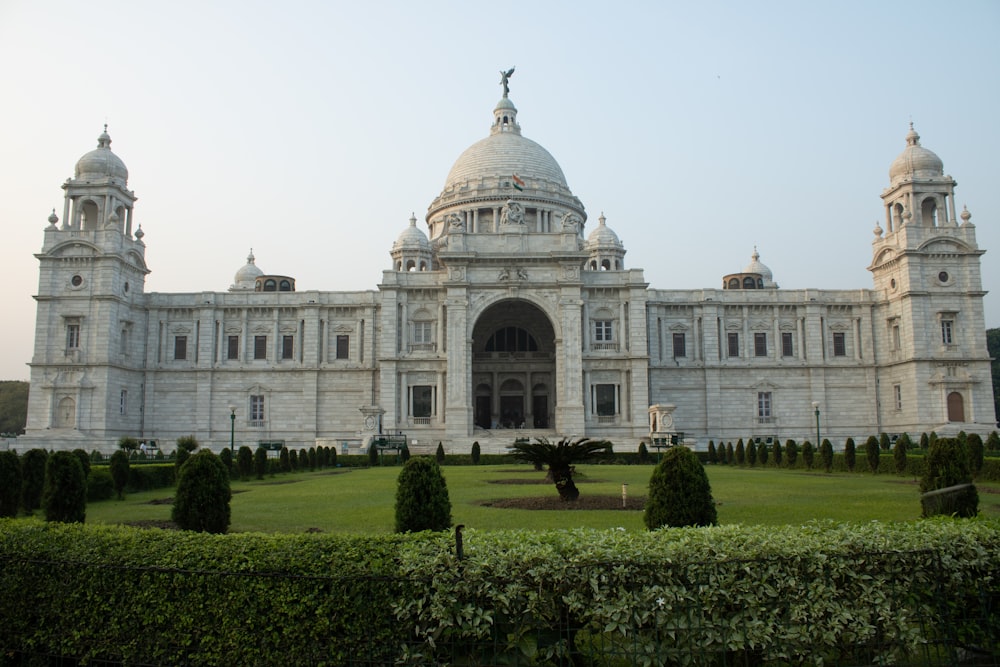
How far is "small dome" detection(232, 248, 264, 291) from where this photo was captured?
70675 millimetres

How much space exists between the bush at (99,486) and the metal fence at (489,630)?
15264 mm

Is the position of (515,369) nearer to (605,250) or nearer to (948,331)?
(605,250)

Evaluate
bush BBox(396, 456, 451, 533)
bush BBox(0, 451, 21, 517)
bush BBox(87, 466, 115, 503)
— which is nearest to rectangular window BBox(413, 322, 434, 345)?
bush BBox(87, 466, 115, 503)

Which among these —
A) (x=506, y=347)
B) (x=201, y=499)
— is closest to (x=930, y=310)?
(x=506, y=347)

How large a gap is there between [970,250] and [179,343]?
54917 millimetres

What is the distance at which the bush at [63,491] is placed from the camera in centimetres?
1420

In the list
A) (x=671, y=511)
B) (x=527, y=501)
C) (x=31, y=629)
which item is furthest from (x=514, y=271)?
(x=31, y=629)

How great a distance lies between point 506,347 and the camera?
59562 millimetres

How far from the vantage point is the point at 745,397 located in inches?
2240

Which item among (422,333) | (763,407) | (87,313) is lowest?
(763,407)

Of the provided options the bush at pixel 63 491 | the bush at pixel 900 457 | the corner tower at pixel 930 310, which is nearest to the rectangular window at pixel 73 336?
the bush at pixel 63 491

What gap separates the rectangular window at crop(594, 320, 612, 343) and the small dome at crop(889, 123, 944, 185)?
74.4 feet

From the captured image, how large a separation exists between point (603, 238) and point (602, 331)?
1546 cm

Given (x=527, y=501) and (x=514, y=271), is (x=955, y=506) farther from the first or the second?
(x=514, y=271)
